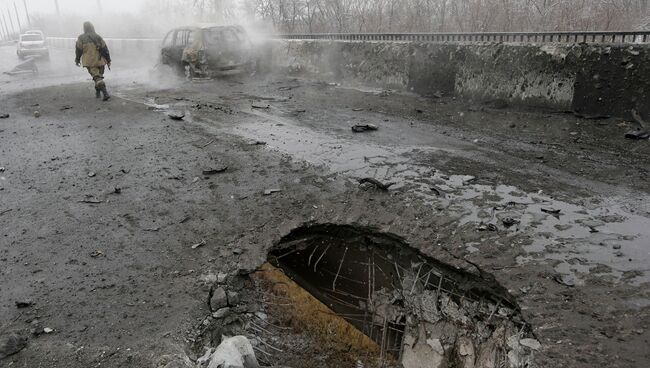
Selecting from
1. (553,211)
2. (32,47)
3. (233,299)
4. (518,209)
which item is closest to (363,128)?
(518,209)

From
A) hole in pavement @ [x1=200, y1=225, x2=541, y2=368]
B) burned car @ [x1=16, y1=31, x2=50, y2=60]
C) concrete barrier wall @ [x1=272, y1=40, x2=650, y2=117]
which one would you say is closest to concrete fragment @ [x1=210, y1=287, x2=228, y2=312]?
hole in pavement @ [x1=200, y1=225, x2=541, y2=368]

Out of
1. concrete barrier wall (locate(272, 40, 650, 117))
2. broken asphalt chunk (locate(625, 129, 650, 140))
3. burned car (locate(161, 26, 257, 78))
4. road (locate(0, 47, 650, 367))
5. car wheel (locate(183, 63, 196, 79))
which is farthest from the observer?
car wheel (locate(183, 63, 196, 79))

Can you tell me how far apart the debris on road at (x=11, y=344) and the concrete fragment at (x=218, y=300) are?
1.00 meters

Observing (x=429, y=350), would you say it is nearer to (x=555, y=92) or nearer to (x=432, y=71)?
(x=555, y=92)

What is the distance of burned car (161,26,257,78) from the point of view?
11438 mm

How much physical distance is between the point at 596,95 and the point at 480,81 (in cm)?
178

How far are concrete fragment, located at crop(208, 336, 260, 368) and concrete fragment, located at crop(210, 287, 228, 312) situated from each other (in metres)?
0.42

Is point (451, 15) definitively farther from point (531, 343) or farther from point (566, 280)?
point (531, 343)

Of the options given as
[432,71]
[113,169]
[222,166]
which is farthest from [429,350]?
[432,71]

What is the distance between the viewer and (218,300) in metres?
2.82

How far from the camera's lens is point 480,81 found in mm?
7227

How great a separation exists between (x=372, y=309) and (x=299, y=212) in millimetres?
1071

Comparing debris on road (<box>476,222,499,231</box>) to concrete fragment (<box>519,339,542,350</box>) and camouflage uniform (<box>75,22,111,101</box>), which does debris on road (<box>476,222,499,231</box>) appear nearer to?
concrete fragment (<box>519,339,542,350</box>)

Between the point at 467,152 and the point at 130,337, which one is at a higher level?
the point at 467,152
